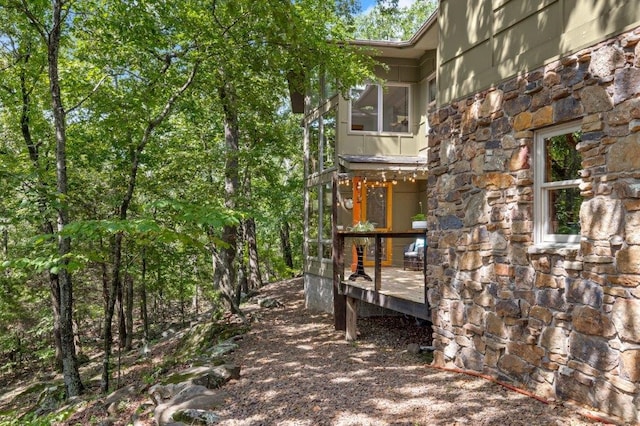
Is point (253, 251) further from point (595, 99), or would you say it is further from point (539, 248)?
point (595, 99)

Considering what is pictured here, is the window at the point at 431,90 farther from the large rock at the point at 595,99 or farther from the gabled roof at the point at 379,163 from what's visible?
the large rock at the point at 595,99

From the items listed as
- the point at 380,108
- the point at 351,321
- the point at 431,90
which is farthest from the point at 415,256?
the point at 431,90

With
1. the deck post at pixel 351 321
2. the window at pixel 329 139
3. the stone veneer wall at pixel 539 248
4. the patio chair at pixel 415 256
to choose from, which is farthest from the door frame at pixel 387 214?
the stone veneer wall at pixel 539 248

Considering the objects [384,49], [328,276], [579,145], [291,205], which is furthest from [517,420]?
[291,205]

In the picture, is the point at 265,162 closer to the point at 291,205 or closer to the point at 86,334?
the point at 291,205

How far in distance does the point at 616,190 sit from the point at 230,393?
421 centimetres

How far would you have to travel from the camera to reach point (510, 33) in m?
4.32

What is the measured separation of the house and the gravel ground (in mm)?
376

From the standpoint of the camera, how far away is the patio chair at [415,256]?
30.3 ft

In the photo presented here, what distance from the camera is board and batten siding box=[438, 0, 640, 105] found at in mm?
3445

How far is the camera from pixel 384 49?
10031 millimetres

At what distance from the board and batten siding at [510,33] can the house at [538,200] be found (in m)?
0.01

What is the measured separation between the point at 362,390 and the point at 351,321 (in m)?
2.76

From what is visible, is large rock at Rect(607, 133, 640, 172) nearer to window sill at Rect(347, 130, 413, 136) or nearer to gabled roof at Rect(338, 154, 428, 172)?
gabled roof at Rect(338, 154, 428, 172)
